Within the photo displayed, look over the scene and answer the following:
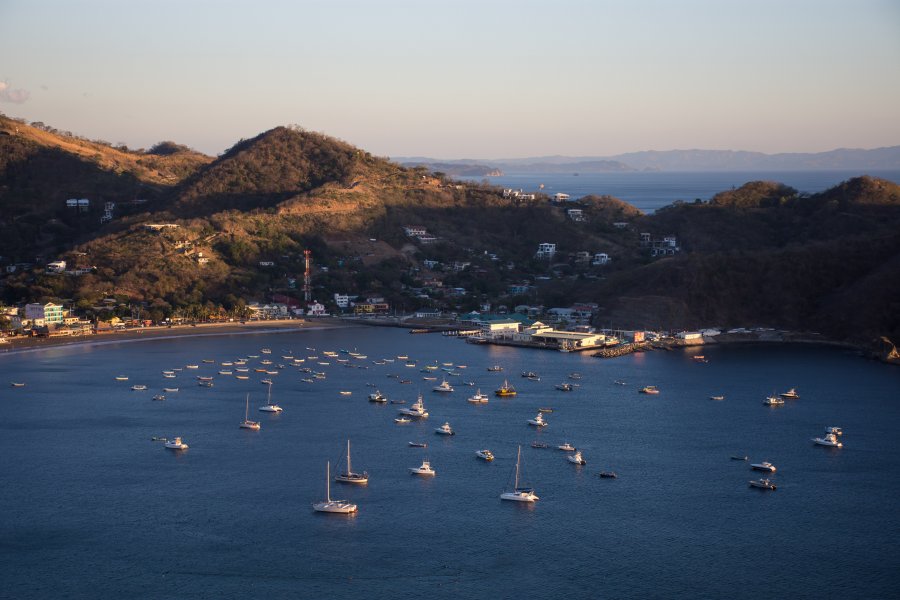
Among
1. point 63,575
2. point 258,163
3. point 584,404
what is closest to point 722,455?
point 584,404

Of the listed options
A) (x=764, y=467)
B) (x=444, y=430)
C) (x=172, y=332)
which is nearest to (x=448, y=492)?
(x=444, y=430)

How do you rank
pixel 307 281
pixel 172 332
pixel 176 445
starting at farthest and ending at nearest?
pixel 307 281, pixel 172 332, pixel 176 445

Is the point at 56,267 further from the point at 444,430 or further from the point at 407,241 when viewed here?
the point at 444,430

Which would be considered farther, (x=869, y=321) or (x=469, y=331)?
(x=469, y=331)

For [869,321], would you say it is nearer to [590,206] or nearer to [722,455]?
[722,455]

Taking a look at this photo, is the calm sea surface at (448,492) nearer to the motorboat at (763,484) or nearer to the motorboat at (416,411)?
the motorboat at (763,484)

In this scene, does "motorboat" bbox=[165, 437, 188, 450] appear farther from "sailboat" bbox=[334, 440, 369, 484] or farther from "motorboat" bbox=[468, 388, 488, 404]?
"motorboat" bbox=[468, 388, 488, 404]

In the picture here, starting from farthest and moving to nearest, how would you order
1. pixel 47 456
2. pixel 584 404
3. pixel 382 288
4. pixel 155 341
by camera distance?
pixel 382 288
pixel 155 341
pixel 584 404
pixel 47 456

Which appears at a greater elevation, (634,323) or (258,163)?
(258,163)
